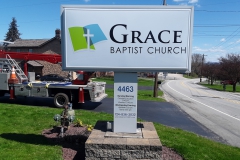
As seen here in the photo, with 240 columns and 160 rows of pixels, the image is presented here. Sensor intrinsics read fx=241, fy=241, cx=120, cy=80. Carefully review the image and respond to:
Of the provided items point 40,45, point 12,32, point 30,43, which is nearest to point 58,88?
point 40,45

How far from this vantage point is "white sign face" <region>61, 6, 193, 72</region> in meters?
5.09

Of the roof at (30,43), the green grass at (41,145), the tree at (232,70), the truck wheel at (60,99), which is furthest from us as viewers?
the roof at (30,43)

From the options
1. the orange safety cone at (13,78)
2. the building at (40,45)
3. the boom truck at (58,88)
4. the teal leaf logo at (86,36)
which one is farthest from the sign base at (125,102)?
the building at (40,45)

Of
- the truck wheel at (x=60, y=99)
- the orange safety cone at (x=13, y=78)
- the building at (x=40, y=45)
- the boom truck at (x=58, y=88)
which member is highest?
the building at (x=40, y=45)

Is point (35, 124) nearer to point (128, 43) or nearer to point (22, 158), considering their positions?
point (22, 158)

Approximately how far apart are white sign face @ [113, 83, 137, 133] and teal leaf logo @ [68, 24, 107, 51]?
1.06 m

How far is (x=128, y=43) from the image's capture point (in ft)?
16.9

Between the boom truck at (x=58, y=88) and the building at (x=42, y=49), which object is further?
the building at (x=42, y=49)

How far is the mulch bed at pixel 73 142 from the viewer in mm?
5284

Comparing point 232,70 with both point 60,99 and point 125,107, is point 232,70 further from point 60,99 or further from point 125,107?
point 125,107

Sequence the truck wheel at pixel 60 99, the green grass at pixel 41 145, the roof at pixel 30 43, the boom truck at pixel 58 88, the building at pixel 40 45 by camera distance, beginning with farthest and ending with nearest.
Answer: the roof at pixel 30 43, the building at pixel 40 45, the truck wheel at pixel 60 99, the boom truck at pixel 58 88, the green grass at pixel 41 145

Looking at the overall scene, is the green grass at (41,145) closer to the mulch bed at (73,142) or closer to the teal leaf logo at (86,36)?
the mulch bed at (73,142)

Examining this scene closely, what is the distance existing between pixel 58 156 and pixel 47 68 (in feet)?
120

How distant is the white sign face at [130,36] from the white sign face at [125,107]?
1.42 feet
